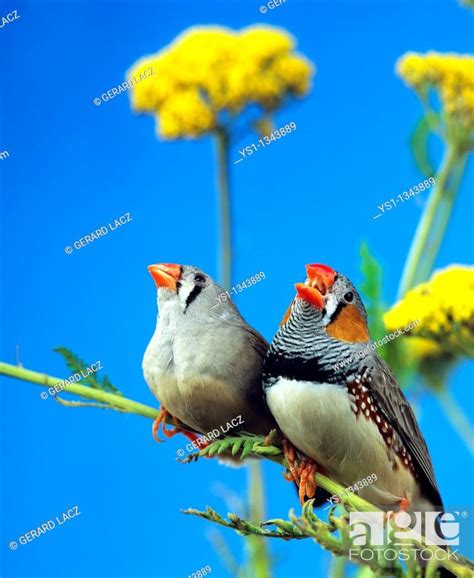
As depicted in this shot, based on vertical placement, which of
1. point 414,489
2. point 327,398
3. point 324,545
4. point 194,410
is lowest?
point 324,545

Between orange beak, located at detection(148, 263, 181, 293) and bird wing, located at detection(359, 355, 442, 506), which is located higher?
orange beak, located at detection(148, 263, 181, 293)

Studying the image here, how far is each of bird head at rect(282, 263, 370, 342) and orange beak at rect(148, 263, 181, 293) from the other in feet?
0.89

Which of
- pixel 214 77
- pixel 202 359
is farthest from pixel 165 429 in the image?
pixel 214 77

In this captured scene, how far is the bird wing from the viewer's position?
1709mm

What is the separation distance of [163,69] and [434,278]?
1.42 metres

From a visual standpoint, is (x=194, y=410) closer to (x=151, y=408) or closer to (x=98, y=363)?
(x=151, y=408)

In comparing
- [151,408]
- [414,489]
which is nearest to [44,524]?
[151,408]

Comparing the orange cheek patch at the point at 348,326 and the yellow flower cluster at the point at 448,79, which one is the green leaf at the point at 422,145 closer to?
the yellow flower cluster at the point at 448,79

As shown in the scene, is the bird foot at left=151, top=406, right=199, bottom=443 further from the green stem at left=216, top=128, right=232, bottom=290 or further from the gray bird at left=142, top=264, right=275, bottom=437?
the green stem at left=216, top=128, right=232, bottom=290

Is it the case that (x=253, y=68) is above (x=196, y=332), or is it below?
above

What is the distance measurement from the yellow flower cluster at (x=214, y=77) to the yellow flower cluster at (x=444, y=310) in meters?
1.12

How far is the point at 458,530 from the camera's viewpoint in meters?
1.73

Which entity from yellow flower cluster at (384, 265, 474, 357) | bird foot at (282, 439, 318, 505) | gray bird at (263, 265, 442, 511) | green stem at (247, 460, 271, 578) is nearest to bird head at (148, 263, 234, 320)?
gray bird at (263, 265, 442, 511)

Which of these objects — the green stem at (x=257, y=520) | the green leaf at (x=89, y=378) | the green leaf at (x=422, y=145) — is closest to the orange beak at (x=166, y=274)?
the green leaf at (x=89, y=378)
